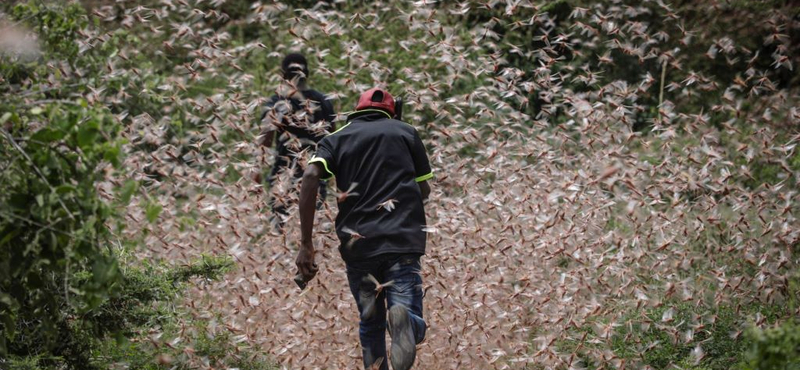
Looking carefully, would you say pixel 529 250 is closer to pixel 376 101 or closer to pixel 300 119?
pixel 376 101

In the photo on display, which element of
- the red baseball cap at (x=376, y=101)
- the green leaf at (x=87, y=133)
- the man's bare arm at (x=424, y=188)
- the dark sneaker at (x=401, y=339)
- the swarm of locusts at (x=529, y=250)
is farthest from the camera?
the swarm of locusts at (x=529, y=250)

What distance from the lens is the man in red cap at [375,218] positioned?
4.77 meters

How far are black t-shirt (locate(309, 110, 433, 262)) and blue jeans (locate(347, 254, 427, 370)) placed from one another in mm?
84

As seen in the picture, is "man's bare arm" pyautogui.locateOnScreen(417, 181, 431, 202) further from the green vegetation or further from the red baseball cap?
the green vegetation

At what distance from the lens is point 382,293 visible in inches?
193

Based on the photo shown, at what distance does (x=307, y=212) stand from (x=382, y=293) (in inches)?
24.9

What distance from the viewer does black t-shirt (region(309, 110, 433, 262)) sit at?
4.76 m

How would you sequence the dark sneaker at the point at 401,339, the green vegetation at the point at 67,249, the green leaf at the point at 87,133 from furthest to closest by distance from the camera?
the dark sneaker at the point at 401,339
the green vegetation at the point at 67,249
the green leaf at the point at 87,133

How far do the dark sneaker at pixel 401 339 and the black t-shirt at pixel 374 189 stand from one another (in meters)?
0.35

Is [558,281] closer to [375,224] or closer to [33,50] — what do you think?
[375,224]

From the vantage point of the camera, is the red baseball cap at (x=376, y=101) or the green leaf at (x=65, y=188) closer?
the green leaf at (x=65, y=188)

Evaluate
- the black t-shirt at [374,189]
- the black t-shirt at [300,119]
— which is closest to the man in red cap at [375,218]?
the black t-shirt at [374,189]

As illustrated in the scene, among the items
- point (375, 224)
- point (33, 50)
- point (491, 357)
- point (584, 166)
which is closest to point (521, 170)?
point (584, 166)

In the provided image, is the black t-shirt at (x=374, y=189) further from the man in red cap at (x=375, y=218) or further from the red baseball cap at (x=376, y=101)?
the red baseball cap at (x=376, y=101)
